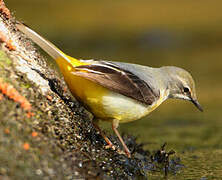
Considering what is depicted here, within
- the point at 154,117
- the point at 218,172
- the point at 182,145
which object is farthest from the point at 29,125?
the point at 154,117

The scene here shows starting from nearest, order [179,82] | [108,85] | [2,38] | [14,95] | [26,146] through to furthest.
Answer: [26,146] < [14,95] < [2,38] < [108,85] < [179,82]

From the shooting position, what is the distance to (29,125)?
150 inches

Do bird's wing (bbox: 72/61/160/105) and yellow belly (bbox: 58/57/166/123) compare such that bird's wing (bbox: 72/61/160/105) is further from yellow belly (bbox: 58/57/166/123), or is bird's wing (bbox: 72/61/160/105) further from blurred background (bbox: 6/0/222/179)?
blurred background (bbox: 6/0/222/179)

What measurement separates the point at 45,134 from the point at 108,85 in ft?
3.81

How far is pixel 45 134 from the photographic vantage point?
3.92m

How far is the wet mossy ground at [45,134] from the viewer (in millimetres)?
3502

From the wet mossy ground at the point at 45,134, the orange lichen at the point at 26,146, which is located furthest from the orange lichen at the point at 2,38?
the orange lichen at the point at 26,146

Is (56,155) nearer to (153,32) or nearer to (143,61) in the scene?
(143,61)

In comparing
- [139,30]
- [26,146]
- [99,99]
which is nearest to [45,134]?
[26,146]

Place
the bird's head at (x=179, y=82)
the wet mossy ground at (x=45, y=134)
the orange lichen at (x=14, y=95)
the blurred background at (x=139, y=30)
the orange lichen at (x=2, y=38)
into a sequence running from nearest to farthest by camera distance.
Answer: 1. the wet mossy ground at (x=45, y=134)
2. the orange lichen at (x=14, y=95)
3. the orange lichen at (x=2, y=38)
4. the bird's head at (x=179, y=82)
5. the blurred background at (x=139, y=30)

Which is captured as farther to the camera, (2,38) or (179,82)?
(179,82)

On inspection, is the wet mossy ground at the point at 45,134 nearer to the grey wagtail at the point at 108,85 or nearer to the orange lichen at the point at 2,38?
the orange lichen at the point at 2,38

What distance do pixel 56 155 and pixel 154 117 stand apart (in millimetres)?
6135

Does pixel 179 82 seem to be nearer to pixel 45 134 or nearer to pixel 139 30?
pixel 45 134
